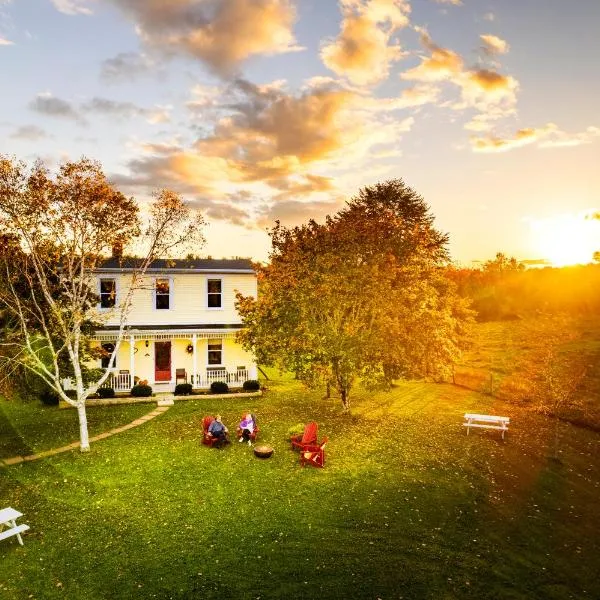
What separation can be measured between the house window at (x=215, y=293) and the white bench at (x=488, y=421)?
1732 centimetres

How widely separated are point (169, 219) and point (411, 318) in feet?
40.3

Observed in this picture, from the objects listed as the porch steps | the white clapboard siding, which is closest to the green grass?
the porch steps

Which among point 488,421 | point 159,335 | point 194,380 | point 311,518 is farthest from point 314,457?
point 159,335

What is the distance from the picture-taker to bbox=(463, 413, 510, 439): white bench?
66.5 ft

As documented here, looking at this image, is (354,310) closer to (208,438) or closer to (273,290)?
(273,290)

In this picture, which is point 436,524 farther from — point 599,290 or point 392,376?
point 599,290

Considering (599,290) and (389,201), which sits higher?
(389,201)

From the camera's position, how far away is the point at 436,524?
12.5m

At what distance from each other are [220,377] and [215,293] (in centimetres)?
570

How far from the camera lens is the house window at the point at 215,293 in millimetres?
30453

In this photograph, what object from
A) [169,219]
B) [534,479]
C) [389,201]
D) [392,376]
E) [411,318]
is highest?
[389,201]

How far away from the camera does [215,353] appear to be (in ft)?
103

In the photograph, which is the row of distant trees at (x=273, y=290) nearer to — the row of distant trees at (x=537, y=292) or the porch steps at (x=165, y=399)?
the porch steps at (x=165, y=399)

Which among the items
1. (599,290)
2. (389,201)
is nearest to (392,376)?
(389,201)
